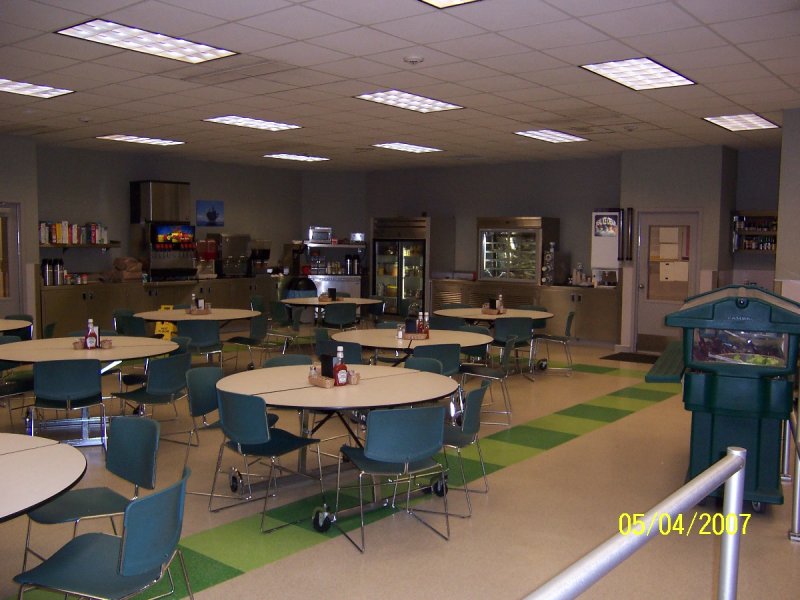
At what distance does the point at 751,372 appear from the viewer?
191 inches

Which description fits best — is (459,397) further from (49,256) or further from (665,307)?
(49,256)

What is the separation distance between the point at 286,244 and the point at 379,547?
11.5 m

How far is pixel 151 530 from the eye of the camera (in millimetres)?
2848

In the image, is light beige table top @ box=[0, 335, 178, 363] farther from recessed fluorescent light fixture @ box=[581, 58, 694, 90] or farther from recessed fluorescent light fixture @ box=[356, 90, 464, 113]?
recessed fluorescent light fixture @ box=[581, 58, 694, 90]

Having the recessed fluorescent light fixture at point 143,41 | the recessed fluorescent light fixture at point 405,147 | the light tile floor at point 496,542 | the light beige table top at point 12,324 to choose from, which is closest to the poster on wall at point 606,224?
the recessed fluorescent light fixture at point 405,147

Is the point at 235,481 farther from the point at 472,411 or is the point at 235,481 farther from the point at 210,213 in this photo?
the point at 210,213

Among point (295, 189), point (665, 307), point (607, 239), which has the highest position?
point (295, 189)

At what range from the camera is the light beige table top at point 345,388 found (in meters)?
4.48

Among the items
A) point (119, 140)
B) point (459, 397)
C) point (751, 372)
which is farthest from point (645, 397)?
point (119, 140)

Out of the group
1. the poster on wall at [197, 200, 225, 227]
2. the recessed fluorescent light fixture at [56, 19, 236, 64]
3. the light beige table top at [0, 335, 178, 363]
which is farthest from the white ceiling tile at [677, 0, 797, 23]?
the poster on wall at [197, 200, 225, 227]

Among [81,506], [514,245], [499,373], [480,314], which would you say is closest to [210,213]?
[514,245]

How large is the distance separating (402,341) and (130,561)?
14.7 ft

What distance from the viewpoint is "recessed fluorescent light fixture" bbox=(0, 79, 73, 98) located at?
7396 mm

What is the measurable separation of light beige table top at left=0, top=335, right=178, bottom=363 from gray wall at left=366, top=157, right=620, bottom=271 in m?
8.30
